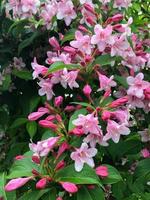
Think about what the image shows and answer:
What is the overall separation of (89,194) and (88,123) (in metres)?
0.20

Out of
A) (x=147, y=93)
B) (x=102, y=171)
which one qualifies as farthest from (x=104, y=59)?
(x=102, y=171)

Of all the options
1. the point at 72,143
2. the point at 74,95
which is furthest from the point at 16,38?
the point at 72,143

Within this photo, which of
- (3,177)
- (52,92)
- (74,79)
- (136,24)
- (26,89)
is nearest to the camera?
(3,177)

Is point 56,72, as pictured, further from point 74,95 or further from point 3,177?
point 3,177

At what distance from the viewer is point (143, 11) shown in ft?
8.07

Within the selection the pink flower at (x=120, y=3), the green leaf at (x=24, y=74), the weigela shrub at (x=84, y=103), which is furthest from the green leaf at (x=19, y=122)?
the pink flower at (x=120, y=3)

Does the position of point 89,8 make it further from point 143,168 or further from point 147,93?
point 143,168

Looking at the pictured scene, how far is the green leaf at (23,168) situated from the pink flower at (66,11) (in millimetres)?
579

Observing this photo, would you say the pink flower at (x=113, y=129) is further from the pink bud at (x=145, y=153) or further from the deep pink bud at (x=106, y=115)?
the pink bud at (x=145, y=153)

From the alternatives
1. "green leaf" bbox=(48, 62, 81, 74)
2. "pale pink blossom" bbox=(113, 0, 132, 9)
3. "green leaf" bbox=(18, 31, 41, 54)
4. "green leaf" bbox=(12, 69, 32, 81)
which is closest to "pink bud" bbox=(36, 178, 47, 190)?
"green leaf" bbox=(48, 62, 81, 74)

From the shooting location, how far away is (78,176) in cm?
121

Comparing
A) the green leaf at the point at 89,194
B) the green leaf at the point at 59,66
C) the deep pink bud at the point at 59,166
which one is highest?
the green leaf at the point at 59,66

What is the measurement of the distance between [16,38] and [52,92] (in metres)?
0.50

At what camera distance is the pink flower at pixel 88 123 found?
4.09ft
